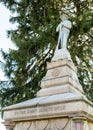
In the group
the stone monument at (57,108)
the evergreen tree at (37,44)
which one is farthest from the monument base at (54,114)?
the evergreen tree at (37,44)

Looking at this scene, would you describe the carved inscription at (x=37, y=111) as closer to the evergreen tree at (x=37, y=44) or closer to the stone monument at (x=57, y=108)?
the stone monument at (x=57, y=108)

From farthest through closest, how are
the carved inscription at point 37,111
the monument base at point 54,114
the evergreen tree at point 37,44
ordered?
the evergreen tree at point 37,44
the carved inscription at point 37,111
the monument base at point 54,114

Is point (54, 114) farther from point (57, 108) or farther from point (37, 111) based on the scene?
point (37, 111)

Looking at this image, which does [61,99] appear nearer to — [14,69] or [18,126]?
[18,126]

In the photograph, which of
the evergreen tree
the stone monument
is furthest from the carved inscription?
the evergreen tree

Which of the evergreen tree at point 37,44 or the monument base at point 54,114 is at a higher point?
the evergreen tree at point 37,44

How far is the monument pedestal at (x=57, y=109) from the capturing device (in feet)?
21.2

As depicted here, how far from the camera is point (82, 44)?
14.7 meters

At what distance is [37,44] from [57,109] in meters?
6.80

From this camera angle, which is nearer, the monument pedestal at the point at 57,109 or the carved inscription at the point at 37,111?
the monument pedestal at the point at 57,109

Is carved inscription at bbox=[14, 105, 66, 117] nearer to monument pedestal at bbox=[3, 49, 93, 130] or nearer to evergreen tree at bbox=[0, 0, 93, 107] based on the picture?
monument pedestal at bbox=[3, 49, 93, 130]

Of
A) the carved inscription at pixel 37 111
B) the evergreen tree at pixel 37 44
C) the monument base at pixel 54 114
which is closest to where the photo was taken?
the monument base at pixel 54 114

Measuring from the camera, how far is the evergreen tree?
1291 cm

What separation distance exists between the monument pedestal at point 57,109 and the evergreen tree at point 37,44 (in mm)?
4643
